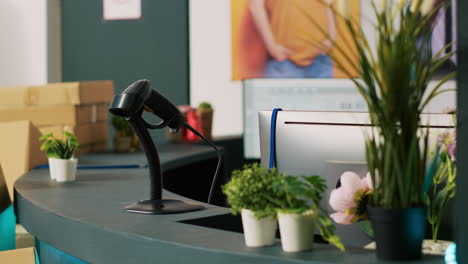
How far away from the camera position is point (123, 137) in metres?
4.18

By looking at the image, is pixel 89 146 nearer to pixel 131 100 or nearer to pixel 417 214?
pixel 131 100

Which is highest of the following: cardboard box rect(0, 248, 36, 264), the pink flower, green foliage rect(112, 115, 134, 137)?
green foliage rect(112, 115, 134, 137)

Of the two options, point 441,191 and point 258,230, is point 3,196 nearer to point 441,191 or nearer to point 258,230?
point 258,230

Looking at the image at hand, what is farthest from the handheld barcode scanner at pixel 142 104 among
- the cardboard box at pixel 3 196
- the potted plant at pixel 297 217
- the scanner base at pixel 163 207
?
the cardboard box at pixel 3 196

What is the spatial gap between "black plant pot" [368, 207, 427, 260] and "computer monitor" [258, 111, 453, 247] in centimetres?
36

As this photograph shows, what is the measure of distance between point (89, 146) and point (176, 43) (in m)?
1.97

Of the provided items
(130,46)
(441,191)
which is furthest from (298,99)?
(441,191)

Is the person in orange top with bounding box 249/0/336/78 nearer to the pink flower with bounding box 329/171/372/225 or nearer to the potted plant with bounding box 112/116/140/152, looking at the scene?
the potted plant with bounding box 112/116/140/152

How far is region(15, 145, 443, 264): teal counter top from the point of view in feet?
5.16

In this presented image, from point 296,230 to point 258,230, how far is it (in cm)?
10

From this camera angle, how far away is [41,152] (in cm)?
361

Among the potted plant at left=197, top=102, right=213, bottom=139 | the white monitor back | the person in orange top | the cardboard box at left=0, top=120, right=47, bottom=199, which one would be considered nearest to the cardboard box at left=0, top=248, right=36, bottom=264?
the cardboard box at left=0, top=120, right=47, bottom=199

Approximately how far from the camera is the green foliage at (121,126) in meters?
4.17

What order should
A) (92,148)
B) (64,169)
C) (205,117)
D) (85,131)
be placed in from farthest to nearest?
(205,117) < (92,148) < (85,131) < (64,169)
